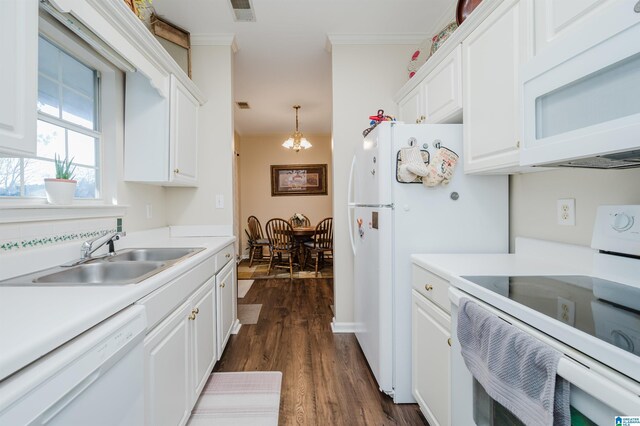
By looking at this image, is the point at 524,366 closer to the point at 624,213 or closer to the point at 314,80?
the point at 624,213

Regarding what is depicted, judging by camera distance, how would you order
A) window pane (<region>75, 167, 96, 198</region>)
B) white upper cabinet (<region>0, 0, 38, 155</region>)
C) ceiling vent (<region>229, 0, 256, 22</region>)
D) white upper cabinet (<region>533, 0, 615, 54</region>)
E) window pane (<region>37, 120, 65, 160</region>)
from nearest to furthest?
white upper cabinet (<region>0, 0, 38, 155</region>) < white upper cabinet (<region>533, 0, 615, 54</region>) < window pane (<region>37, 120, 65, 160</region>) < window pane (<region>75, 167, 96, 198</region>) < ceiling vent (<region>229, 0, 256, 22</region>)

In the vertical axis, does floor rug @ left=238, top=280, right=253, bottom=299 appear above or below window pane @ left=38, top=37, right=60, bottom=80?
below

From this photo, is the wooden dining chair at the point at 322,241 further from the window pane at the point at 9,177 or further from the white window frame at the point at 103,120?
the window pane at the point at 9,177

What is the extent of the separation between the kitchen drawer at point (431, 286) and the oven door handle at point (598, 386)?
57 centimetres

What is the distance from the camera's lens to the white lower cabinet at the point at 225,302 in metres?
2.01

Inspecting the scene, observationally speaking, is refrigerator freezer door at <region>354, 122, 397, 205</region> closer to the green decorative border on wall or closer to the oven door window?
the oven door window

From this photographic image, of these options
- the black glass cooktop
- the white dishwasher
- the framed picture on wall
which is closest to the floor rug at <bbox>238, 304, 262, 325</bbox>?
the white dishwasher

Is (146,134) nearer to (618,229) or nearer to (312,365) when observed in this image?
(312,365)

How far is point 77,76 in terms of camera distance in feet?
5.49

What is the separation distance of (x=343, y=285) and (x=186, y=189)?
1.66 m

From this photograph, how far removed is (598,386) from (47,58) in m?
2.42

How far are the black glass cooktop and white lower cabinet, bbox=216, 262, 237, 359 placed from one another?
1.60 m

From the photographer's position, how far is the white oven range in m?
0.56

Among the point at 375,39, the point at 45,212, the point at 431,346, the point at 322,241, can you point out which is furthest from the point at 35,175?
the point at 322,241
